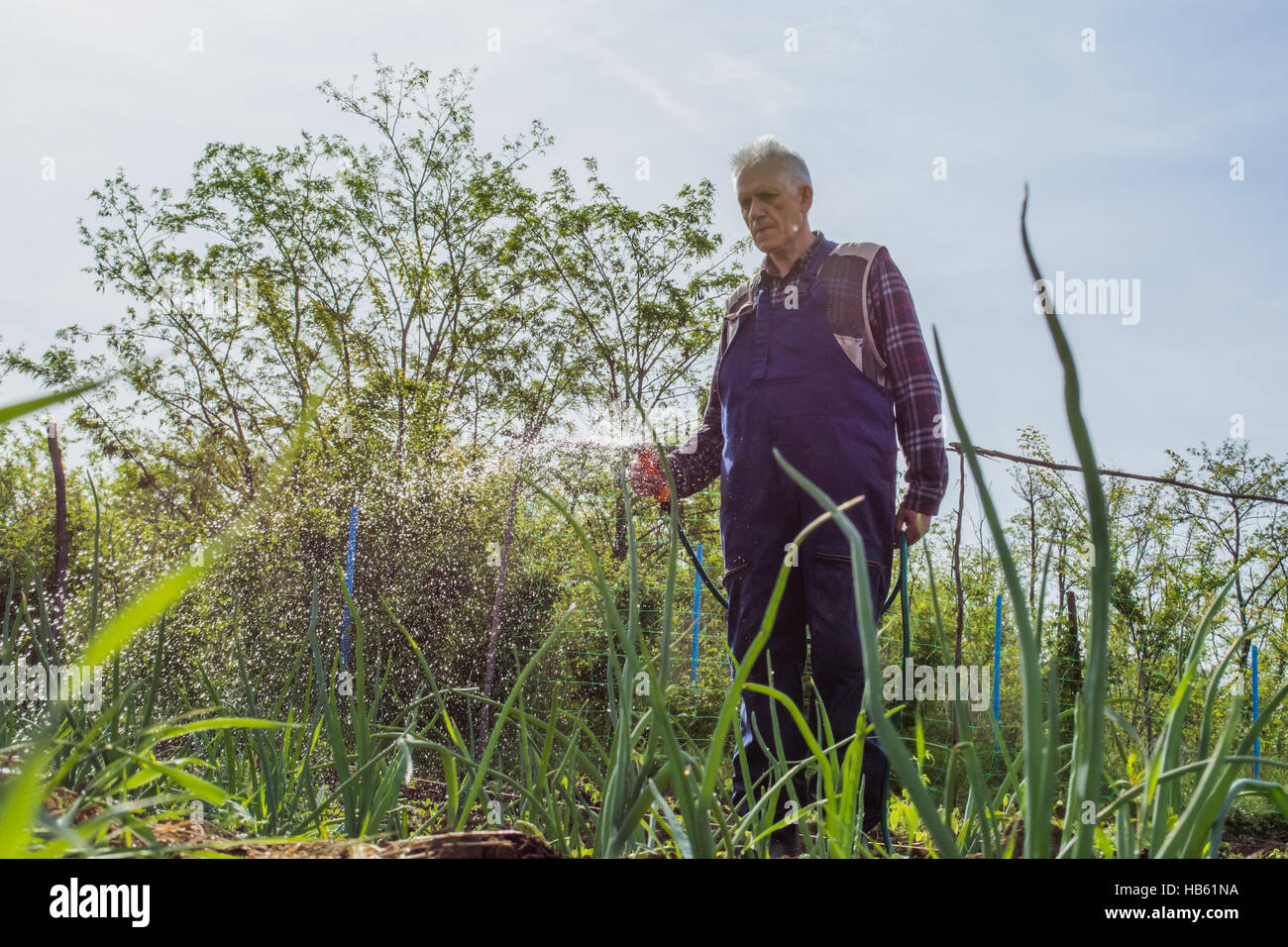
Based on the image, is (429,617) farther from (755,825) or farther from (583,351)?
(583,351)

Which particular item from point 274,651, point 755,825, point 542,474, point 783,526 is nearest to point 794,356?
point 783,526

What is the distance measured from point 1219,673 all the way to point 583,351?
58.4ft

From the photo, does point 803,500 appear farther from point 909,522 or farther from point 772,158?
point 772,158

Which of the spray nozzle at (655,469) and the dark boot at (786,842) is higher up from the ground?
the spray nozzle at (655,469)

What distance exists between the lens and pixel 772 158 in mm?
2373

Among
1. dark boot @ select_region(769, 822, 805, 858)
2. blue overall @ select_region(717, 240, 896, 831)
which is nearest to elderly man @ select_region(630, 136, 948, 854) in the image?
blue overall @ select_region(717, 240, 896, 831)

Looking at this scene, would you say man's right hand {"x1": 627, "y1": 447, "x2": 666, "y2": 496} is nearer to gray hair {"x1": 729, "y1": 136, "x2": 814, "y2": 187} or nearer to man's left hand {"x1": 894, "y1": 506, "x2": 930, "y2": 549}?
man's left hand {"x1": 894, "y1": 506, "x2": 930, "y2": 549}

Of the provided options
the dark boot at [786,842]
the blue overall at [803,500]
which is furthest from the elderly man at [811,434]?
the dark boot at [786,842]

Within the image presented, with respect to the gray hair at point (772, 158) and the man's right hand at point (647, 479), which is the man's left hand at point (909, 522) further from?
the gray hair at point (772, 158)

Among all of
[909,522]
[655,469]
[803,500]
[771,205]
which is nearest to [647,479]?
[655,469]

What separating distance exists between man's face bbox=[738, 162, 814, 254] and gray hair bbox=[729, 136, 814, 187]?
0.02m

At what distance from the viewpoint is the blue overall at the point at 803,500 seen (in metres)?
2.02
